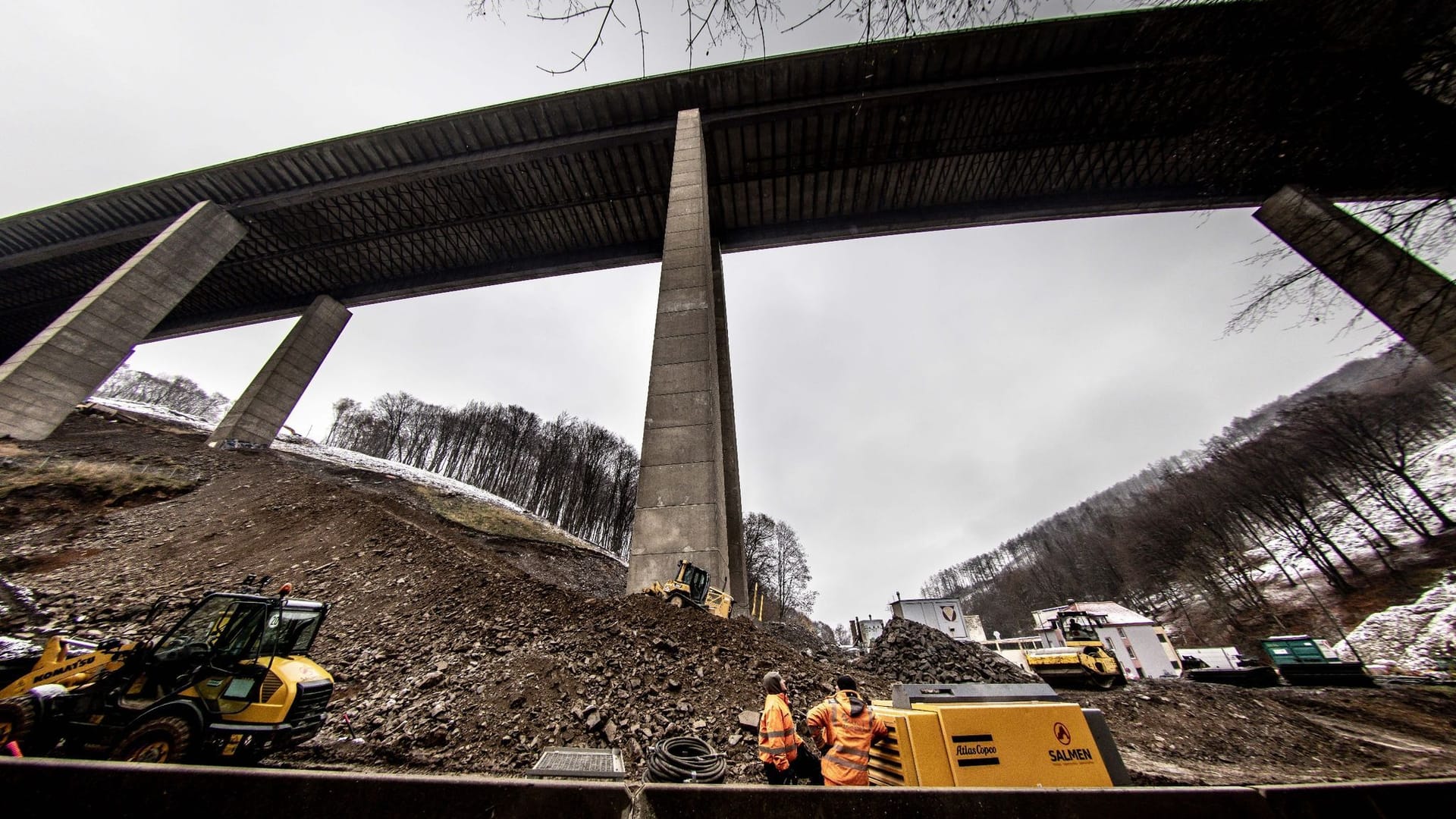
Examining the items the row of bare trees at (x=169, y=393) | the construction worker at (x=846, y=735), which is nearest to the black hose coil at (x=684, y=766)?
the construction worker at (x=846, y=735)

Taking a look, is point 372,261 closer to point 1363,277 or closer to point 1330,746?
point 1330,746

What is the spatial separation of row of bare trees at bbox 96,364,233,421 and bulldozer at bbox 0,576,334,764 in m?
61.8

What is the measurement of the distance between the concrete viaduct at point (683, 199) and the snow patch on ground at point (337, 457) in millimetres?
4930

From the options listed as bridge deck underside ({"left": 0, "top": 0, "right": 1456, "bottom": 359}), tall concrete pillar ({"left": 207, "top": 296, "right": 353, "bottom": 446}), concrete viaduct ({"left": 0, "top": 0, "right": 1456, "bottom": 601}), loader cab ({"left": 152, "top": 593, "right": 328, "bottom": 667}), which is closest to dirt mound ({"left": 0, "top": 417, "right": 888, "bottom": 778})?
loader cab ({"left": 152, "top": 593, "right": 328, "bottom": 667})

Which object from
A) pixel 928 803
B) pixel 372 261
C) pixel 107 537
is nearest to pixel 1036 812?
pixel 928 803

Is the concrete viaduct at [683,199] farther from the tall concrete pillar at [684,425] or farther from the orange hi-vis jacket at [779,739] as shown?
the orange hi-vis jacket at [779,739]

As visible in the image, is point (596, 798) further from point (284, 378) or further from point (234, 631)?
point (284, 378)

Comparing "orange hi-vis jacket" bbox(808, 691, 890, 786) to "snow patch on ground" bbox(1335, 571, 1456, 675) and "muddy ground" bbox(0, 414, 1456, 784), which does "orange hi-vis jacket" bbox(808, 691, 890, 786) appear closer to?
"muddy ground" bbox(0, 414, 1456, 784)

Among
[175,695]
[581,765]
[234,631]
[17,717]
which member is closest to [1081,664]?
[581,765]

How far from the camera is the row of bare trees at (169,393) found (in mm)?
48031

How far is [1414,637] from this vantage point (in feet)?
58.1

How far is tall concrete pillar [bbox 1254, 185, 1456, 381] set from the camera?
1225cm

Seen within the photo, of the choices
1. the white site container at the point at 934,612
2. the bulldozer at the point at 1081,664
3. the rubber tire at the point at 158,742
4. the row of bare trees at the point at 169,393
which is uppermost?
the row of bare trees at the point at 169,393

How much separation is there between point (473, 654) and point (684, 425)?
18.9 ft
